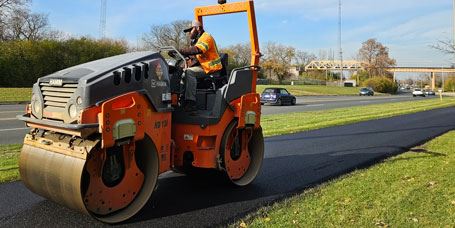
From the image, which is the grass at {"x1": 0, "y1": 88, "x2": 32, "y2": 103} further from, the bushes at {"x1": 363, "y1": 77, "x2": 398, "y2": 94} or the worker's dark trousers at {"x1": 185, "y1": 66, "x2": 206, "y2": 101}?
the bushes at {"x1": 363, "y1": 77, "x2": 398, "y2": 94}

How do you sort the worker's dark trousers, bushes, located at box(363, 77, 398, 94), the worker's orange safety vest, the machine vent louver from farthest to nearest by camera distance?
bushes, located at box(363, 77, 398, 94) → the worker's orange safety vest → the worker's dark trousers → the machine vent louver

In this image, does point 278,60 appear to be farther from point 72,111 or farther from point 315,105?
point 72,111

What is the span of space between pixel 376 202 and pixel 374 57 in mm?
124377

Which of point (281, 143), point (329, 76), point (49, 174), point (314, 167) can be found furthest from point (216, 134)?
point (329, 76)

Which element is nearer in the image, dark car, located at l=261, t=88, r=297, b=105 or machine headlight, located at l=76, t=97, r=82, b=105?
machine headlight, located at l=76, t=97, r=82, b=105

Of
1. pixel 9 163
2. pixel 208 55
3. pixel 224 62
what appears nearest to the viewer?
pixel 208 55

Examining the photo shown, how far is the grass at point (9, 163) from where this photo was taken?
21.9 ft

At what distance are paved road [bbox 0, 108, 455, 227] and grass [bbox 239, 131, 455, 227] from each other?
1.15 feet

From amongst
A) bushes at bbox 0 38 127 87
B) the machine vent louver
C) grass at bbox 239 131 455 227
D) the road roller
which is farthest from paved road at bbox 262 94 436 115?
bushes at bbox 0 38 127 87

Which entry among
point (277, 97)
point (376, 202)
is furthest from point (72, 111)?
point (277, 97)

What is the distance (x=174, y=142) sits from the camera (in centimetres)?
571

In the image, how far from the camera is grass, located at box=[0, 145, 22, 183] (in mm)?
6672

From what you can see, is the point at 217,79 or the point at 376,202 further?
the point at 217,79

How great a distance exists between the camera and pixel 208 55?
6.23 meters
